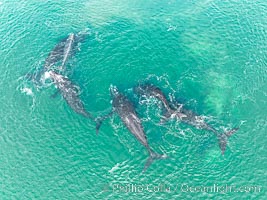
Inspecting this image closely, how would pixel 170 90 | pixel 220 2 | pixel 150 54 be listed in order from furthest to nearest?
1. pixel 220 2
2. pixel 150 54
3. pixel 170 90

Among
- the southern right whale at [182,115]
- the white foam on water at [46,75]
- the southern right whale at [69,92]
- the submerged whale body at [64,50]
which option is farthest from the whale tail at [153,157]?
the submerged whale body at [64,50]

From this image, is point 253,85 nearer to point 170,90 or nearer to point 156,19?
point 170,90

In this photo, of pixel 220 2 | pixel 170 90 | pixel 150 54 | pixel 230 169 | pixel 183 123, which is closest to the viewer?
pixel 230 169

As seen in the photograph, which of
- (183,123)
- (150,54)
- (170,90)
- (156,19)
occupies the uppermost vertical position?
(156,19)

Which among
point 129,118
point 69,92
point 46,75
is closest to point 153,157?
point 129,118

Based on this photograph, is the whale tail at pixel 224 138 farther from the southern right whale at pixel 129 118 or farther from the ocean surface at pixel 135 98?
the southern right whale at pixel 129 118

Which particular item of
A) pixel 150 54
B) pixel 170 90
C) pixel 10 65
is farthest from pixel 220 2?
pixel 10 65

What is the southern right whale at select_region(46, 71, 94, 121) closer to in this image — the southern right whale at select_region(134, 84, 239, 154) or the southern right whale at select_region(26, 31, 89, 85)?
Answer: the southern right whale at select_region(26, 31, 89, 85)
